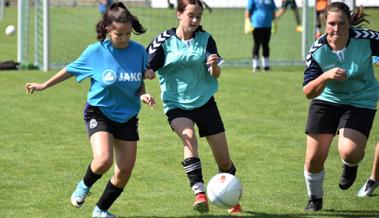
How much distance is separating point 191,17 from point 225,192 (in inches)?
60.4

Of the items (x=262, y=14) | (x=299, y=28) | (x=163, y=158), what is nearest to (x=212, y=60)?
(x=163, y=158)

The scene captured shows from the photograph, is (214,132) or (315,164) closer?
(315,164)

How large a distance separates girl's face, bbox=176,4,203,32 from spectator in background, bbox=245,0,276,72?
11.4 meters

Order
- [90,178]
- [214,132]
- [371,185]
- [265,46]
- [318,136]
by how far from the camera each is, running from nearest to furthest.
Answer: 1. [90,178]
2. [318,136]
3. [214,132]
4. [371,185]
5. [265,46]

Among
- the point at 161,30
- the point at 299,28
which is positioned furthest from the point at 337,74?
the point at 299,28

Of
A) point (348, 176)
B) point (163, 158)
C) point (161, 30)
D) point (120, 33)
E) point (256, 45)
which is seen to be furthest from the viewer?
point (161, 30)

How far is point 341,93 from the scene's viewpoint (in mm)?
7375

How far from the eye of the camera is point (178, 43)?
7.57 meters

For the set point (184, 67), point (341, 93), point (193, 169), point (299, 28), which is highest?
point (184, 67)

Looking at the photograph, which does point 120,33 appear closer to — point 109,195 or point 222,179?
point 109,195

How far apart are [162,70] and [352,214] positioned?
209cm

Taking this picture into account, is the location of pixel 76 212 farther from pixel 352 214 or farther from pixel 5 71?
pixel 5 71

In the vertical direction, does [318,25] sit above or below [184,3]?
below

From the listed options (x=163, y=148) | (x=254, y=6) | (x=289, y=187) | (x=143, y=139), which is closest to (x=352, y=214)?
(x=289, y=187)
